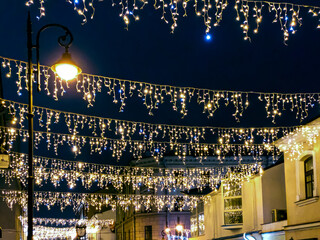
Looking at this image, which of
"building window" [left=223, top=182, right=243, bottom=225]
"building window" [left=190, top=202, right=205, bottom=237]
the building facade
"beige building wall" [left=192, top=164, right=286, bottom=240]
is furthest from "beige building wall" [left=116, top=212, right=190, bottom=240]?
the building facade

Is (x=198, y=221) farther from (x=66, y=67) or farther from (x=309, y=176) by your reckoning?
(x=66, y=67)

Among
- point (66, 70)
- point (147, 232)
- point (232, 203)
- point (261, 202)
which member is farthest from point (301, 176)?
point (147, 232)

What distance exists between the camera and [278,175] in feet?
71.5

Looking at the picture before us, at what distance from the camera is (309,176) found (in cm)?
1703

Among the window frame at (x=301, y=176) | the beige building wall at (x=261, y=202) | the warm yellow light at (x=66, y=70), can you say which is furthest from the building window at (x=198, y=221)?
the warm yellow light at (x=66, y=70)

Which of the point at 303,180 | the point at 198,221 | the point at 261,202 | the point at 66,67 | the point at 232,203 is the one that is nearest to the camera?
the point at 66,67

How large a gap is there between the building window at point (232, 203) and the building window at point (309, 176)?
733 cm

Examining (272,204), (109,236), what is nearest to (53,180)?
(272,204)

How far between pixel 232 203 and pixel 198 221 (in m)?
8.48

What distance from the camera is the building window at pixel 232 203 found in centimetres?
2458

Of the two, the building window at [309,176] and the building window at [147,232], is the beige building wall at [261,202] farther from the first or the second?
the building window at [147,232]

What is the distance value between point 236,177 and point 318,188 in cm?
839

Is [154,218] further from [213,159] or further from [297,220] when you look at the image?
[297,220]

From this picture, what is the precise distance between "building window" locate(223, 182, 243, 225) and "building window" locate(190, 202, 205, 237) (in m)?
6.52
